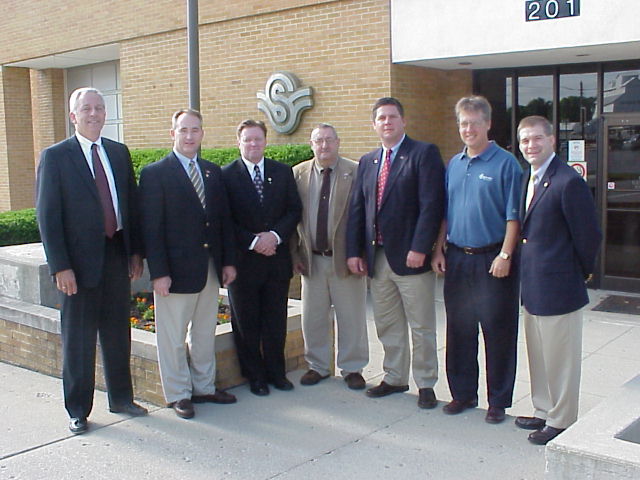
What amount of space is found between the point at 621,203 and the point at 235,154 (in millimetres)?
4991

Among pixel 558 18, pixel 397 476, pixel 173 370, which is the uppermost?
pixel 558 18

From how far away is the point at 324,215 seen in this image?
211 inches

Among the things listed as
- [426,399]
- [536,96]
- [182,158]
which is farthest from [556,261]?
[536,96]

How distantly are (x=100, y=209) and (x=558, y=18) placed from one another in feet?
19.0

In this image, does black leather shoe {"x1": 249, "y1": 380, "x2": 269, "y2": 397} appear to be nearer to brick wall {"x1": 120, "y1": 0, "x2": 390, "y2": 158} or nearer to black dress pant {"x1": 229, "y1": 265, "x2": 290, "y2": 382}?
black dress pant {"x1": 229, "y1": 265, "x2": 290, "y2": 382}

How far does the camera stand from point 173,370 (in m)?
5.02

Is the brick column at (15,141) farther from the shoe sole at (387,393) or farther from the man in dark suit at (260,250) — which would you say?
the shoe sole at (387,393)

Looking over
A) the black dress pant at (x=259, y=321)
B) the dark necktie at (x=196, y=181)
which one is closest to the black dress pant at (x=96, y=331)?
the dark necktie at (x=196, y=181)

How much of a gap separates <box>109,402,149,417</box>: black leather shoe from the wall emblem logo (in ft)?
20.4

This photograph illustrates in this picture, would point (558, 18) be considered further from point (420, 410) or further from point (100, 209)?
point (100, 209)

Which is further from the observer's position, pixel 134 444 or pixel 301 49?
pixel 301 49

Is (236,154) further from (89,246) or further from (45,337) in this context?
(89,246)

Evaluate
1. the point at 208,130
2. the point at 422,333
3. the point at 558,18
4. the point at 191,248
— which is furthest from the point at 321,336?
the point at 208,130

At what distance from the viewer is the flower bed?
6264 mm
